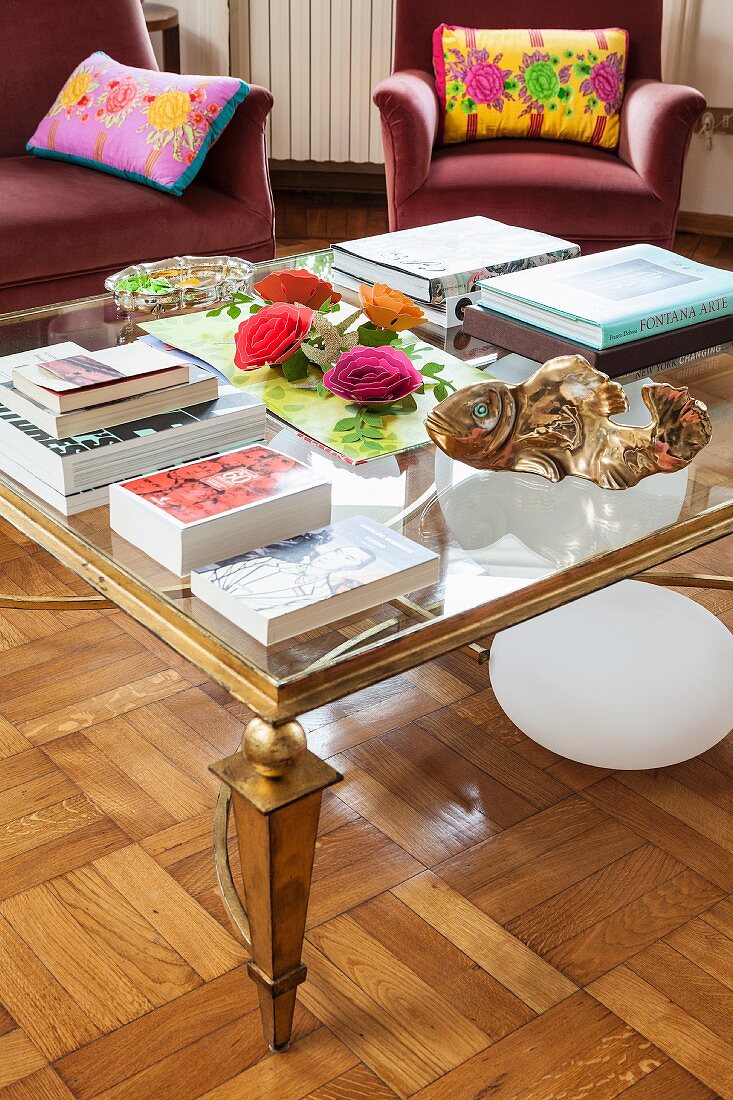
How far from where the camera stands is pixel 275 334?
1.34 m

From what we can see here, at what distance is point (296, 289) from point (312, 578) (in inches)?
24.8

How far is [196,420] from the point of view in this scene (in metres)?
1.21

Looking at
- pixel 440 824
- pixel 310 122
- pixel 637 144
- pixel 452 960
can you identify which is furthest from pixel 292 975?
pixel 310 122

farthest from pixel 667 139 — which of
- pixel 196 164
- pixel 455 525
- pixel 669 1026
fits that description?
pixel 669 1026

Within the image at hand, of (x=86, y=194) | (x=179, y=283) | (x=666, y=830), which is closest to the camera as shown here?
(x=666, y=830)

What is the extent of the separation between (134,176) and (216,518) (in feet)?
5.14

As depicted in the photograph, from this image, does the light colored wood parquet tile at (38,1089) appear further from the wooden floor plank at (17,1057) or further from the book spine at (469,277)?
the book spine at (469,277)

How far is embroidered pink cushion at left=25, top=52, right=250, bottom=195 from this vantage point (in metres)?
2.29

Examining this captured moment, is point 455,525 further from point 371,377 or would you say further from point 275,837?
point 275,837

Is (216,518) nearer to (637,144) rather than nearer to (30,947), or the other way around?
(30,947)

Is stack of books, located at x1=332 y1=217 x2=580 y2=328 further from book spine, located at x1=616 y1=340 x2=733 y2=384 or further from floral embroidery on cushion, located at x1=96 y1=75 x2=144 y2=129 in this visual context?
floral embroidery on cushion, located at x1=96 y1=75 x2=144 y2=129

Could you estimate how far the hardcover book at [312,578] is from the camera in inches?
36.2

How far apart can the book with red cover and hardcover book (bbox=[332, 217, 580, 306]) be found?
1.99 feet

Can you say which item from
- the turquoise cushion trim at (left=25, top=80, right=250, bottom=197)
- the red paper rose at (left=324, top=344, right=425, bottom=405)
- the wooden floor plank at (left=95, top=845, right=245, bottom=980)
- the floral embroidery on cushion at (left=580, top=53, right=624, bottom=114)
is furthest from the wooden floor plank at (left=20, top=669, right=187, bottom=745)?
the floral embroidery on cushion at (left=580, top=53, right=624, bottom=114)
